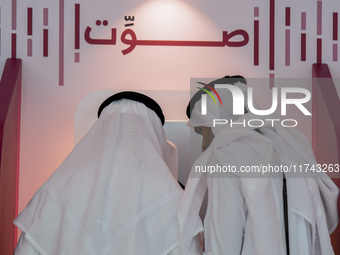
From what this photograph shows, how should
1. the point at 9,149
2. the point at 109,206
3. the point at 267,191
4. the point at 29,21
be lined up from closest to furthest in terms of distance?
the point at 267,191, the point at 109,206, the point at 9,149, the point at 29,21

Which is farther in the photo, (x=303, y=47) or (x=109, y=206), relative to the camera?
(x=303, y=47)

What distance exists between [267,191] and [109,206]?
0.55 metres

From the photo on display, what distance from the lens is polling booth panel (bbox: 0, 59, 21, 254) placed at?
5.52 feet

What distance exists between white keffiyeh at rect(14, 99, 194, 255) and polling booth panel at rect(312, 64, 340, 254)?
99 cm

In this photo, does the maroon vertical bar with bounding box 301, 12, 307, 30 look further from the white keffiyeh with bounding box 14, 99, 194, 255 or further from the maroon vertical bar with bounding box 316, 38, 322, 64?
the white keffiyeh with bounding box 14, 99, 194, 255

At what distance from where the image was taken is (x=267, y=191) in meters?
1.04

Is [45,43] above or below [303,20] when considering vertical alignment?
below

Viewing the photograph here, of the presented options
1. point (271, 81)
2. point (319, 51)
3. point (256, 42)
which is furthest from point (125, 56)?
point (319, 51)

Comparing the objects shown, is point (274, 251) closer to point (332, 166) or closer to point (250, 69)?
point (332, 166)

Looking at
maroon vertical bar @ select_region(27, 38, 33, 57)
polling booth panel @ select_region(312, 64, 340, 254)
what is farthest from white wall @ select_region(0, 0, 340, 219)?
polling booth panel @ select_region(312, 64, 340, 254)

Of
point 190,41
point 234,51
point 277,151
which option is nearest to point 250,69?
point 234,51

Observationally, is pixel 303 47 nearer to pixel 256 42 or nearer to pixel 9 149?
pixel 256 42

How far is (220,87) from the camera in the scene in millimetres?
1419

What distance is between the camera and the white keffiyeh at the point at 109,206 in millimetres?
1120
